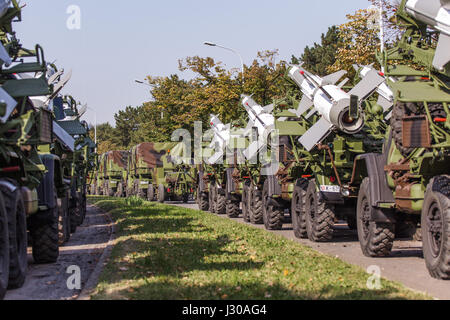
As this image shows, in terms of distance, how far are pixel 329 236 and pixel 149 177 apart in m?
24.3

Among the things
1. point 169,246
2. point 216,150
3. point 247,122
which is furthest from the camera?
point 216,150

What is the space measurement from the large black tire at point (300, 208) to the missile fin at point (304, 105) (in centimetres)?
195

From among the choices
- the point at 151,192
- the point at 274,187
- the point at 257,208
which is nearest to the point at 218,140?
the point at 257,208

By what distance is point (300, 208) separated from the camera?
1548 cm

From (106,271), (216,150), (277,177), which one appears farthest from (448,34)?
(216,150)

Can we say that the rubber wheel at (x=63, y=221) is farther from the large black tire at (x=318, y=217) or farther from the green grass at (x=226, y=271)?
the large black tire at (x=318, y=217)

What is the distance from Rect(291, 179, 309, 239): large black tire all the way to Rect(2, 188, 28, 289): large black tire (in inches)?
285

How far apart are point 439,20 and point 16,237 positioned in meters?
6.55

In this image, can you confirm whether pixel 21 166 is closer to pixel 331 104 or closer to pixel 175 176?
pixel 331 104

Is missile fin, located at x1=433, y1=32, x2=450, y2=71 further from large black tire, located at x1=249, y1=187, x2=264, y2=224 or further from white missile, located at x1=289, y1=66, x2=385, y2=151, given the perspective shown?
large black tire, located at x1=249, y1=187, x2=264, y2=224

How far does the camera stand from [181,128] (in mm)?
39906

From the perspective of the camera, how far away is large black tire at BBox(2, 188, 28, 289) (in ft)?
28.6

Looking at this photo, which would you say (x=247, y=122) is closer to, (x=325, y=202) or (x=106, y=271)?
(x=325, y=202)

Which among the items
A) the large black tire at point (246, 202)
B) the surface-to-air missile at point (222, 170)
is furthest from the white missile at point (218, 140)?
the large black tire at point (246, 202)
